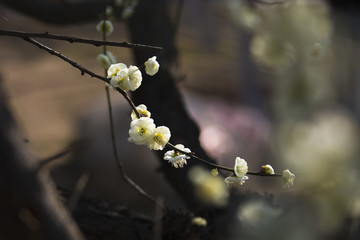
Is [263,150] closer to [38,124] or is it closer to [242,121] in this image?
[242,121]

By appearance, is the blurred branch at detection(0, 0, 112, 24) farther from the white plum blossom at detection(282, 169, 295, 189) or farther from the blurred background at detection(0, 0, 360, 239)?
the white plum blossom at detection(282, 169, 295, 189)

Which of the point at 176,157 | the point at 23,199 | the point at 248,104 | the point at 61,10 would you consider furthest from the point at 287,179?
the point at 248,104

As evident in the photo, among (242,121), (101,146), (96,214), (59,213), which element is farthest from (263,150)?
(59,213)

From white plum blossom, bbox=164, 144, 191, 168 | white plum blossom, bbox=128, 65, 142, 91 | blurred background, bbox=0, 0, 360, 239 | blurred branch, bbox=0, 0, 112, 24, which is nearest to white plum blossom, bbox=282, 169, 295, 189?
blurred background, bbox=0, 0, 360, 239

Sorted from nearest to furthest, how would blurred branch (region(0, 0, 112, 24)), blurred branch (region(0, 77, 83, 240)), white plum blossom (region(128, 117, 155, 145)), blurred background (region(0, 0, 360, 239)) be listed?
blurred background (region(0, 0, 360, 239)), blurred branch (region(0, 77, 83, 240)), white plum blossom (region(128, 117, 155, 145)), blurred branch (region(0, 0, 112, 24))

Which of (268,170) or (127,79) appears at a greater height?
(127,79)

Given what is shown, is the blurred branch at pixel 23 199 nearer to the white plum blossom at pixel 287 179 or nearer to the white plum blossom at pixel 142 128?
the white plum blossom at pixel 142 128

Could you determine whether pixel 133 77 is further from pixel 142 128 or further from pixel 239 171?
pixel 239 171
